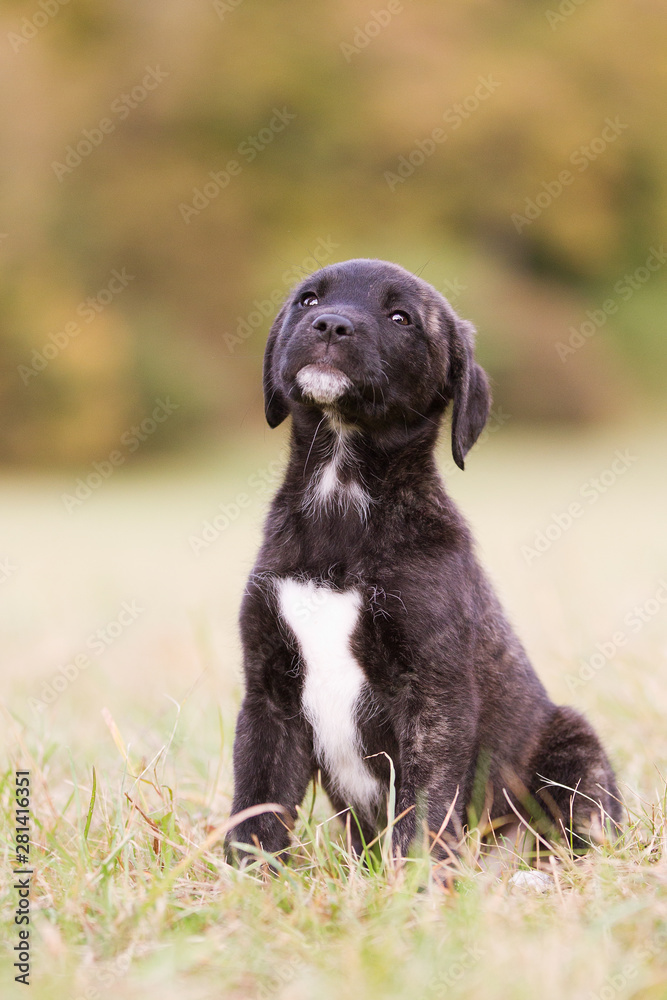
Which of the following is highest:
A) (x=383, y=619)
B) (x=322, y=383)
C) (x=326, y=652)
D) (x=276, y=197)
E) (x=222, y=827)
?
(x=276, y=197)

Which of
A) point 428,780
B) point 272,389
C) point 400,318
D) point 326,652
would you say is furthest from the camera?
point 272,389

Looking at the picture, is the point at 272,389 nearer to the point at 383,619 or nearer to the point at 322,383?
the point at 322,383

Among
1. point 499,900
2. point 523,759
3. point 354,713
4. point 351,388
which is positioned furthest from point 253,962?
point 351,388

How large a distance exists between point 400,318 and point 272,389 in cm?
64

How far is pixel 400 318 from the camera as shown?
3.86m

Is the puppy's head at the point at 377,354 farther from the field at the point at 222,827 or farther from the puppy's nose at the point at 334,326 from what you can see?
the field at the point at 222,827

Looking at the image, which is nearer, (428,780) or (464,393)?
(428,780)

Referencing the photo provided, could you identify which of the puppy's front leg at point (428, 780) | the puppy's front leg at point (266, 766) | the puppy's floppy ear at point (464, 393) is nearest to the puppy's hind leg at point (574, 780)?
the puppy's front leg at point (428, 780)

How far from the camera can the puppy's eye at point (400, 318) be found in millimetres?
3848

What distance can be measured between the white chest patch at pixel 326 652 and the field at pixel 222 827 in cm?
33

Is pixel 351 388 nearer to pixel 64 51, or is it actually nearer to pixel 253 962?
pixel 253 962

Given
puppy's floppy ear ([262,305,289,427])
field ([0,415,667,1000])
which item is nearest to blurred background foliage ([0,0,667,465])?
field ([0,415,667,1000])

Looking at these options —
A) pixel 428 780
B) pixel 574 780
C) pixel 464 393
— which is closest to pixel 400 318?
pixel 464 393

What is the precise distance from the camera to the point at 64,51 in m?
24.0
